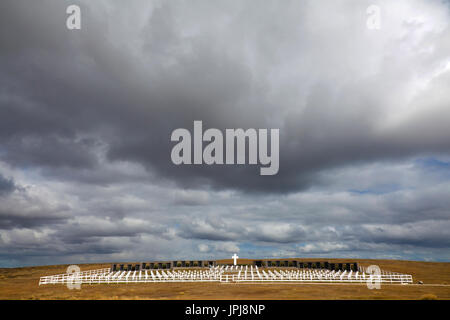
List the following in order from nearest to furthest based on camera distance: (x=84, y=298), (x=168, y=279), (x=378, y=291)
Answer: (x=84, y=298) → (x=378, y=291) → (x=168, y=279)

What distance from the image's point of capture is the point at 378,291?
1264 inches
